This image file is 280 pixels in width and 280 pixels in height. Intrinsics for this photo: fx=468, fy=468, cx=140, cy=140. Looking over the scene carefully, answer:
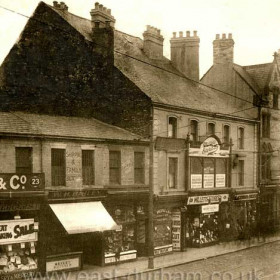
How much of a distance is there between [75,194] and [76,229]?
1.82 metres

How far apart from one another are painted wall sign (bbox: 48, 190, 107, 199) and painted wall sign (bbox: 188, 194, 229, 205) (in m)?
7.36

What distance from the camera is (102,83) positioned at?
2573 centimetres

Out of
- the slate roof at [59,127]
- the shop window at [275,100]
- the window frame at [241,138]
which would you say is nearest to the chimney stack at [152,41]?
the slate roof at [59,127]

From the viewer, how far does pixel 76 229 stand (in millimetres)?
19859

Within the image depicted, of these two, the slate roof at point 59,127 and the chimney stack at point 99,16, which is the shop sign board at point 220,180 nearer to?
the slate roof at point 59,127

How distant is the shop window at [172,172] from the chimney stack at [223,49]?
12147 mm

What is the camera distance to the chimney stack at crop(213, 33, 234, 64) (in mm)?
35750

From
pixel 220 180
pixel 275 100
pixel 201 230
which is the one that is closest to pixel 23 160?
pixel 201 230

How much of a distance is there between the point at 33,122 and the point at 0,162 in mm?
2689

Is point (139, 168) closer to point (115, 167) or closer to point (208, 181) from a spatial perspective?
point (115, 167)

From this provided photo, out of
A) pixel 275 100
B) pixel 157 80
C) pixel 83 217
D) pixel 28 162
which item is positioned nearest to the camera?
pixel 28 162

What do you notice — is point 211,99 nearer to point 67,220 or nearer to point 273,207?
point 273,207

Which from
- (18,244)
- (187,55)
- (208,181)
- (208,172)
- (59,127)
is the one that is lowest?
(18,244)

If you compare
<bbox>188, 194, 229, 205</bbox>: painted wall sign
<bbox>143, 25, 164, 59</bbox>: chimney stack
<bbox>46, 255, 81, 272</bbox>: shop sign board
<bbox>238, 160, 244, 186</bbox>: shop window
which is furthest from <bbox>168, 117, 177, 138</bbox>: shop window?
<bbox>46, 255, 81, 272</bbox>: shop sign board
